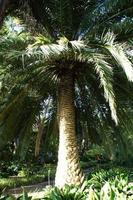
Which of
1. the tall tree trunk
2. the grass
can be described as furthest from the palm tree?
the grass

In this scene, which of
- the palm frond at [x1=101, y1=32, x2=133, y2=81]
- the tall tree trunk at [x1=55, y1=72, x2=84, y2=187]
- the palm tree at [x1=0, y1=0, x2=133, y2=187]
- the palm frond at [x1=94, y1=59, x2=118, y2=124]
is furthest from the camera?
the tall tree trunk at [x1=55, y1=72, x2=84, y2=187]

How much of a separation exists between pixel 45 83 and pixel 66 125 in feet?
6.67

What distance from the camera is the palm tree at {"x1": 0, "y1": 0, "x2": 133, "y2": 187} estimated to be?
10.5 meters

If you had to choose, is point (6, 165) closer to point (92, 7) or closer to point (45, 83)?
point (45, 83)

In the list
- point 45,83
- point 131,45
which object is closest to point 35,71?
point 45,83

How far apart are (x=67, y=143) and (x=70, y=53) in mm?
2571

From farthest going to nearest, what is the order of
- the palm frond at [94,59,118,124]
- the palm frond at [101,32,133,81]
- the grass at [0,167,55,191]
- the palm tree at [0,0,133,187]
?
the grass at [0,167,55,191] < the palm tree at [0,0,133,187] < the palm frond at [94,59,118,124] < the palm frond at [101,32,133,81]

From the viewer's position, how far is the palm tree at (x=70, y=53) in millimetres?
10500

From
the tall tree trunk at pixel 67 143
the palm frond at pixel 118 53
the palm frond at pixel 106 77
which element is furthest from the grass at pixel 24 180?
the palm frond at pixel 118 53

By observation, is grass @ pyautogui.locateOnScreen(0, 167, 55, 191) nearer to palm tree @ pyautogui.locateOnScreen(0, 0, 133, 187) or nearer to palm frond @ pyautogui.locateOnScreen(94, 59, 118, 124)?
palm tree @ pyautogui.locateOnScreen(0, 0, 133, 187)

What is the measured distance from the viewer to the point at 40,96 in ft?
46.1

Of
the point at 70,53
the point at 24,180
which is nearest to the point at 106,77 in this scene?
the point at 70,53

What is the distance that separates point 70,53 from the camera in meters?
10.9

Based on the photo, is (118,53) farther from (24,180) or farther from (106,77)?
(24,180)
